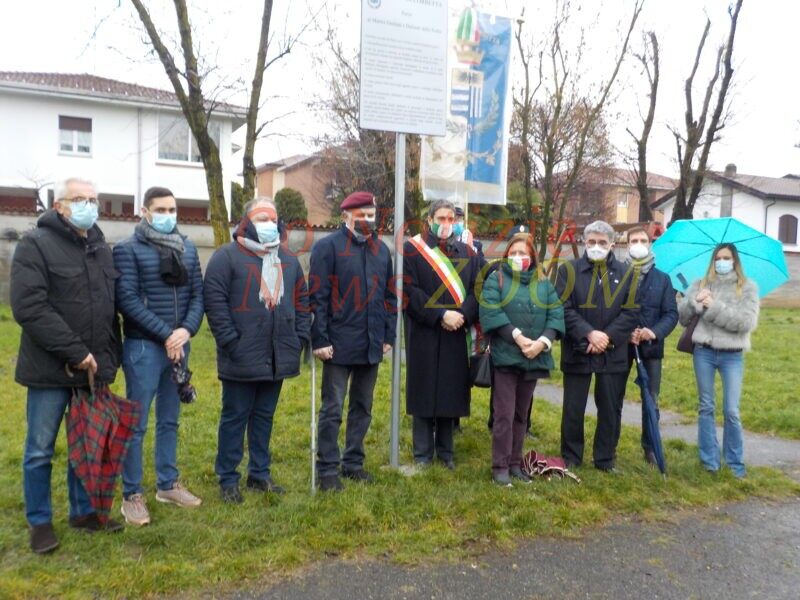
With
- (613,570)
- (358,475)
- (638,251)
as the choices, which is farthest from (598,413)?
(358,475)

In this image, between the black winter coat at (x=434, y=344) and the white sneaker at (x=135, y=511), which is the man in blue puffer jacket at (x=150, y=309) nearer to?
the white sneaker at (x=135, y=511)

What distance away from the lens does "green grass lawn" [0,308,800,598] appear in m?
3.62

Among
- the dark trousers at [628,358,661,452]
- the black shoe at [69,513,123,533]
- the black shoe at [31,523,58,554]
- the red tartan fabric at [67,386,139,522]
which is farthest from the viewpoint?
the dark trousers at [628,358,661,452]

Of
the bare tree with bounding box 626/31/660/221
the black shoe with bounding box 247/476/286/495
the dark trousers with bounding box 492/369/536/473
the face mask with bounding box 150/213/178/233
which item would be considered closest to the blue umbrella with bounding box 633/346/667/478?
the dark trousers with bounding box 492/369/536/473

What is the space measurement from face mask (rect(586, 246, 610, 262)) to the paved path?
1.99 m

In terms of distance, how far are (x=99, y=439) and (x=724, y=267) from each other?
190 inches

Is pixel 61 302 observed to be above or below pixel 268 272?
below

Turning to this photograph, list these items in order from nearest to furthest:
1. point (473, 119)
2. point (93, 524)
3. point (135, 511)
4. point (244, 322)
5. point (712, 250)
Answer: point (93, 524)
point (135, 511)
point (244, 322)
point (712, 250)
point (473, 119)

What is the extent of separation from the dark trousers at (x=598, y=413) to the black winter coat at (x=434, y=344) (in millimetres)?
866

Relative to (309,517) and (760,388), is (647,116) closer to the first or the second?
(760,388)

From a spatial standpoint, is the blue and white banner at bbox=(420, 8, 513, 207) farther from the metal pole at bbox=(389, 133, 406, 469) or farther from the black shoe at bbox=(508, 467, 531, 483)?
the black shoe at bbox=(508, 467, 531, 483)

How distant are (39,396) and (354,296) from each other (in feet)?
7.03

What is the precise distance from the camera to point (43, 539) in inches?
152

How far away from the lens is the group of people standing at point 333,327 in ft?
12.8
